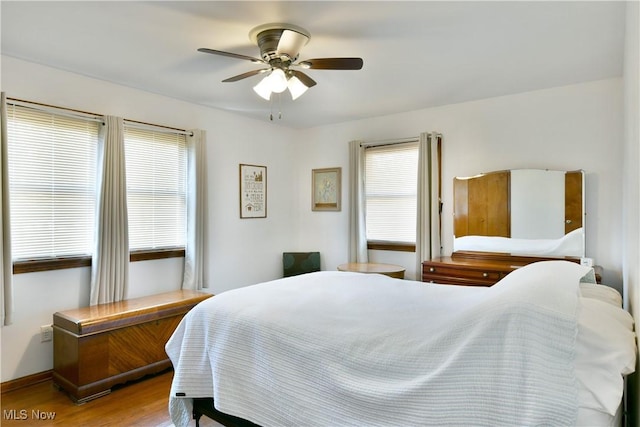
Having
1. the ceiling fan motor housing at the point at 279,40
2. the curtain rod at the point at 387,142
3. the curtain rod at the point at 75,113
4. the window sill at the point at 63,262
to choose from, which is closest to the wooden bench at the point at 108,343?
the window sill at the point at 63,262

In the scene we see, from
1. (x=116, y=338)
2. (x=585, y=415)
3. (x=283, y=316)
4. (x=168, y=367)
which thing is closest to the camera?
(x=585, y=415)

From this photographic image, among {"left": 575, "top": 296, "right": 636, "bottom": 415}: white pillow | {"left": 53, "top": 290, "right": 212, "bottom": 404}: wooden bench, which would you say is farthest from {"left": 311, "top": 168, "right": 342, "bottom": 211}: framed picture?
{"left": 575, "top": 296, "right": 636, "bottom": 415}: white pillow

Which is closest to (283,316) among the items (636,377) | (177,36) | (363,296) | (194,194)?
(363,296)

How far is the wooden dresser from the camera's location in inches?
134

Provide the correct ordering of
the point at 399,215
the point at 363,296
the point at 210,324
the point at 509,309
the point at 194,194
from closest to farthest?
the point at 509,309 → the point at 210,324 → the point at 363,296 → the point at 194,194 → the point at 399,215

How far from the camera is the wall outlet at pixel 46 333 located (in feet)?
9.86

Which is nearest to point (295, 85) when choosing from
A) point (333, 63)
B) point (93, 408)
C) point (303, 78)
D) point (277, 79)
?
point (303, 78)

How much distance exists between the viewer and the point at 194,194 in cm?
394

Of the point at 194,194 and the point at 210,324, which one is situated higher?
the point at 194,194

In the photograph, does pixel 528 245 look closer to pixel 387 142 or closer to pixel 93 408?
pixel 387 142

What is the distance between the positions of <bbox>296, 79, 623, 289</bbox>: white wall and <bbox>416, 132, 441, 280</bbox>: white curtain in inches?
4.7

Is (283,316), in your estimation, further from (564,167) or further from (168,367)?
(564,167)

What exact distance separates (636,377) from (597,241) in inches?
92.6

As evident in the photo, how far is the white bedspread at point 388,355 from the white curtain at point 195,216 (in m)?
1.79
